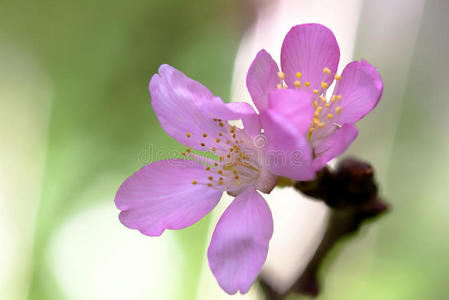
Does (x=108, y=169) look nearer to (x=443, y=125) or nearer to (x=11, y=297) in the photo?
(x=11, y=297)

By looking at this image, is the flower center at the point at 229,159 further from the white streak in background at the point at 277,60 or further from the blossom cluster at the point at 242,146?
the white streak in background at the point at 277,60

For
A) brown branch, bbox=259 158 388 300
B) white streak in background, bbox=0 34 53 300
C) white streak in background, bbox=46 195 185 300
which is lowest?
white streak in background, bbox=46 195 185 300

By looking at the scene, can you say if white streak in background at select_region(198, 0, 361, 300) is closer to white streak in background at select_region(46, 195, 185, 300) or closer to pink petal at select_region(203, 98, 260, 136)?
white streak in background at select_region(46, 195, 185, 300)

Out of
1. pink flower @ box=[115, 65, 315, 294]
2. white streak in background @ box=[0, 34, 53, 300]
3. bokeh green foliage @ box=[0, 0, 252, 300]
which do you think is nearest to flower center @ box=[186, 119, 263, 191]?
pink flower @ box=[115, 65, 315, 294]

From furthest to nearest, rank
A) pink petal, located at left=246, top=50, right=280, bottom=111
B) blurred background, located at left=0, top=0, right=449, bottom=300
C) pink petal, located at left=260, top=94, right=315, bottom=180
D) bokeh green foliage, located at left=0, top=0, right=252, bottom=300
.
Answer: bokeh green foliage, located at left=0, top=0, right=252, bottom=300 → blurred background, located at left=0, top=0, right=449, bottom=300 → pink petal, located at left=246, top=50, right=280, bottom=111 → pink petal, located at left=260, top=94, right=315, bottom=180

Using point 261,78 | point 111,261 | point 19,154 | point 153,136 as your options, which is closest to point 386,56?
point 153,136

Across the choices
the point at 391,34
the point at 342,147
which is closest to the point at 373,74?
the point at 342,147

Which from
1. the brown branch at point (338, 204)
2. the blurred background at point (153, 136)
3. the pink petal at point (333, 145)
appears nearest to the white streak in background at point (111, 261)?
the blurred background at point (153, 136)
